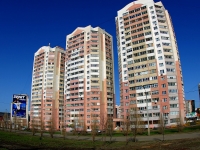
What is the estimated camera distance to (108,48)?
10756 cm

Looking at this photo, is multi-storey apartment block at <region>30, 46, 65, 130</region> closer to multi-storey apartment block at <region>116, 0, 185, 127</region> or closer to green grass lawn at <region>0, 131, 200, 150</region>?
multi-storey apartment block at <region>116, 0, 185, 127</region>

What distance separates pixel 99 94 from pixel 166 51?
36959 millimetres

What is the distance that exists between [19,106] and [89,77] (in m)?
35.7

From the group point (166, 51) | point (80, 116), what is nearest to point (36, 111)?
point (80, 116)

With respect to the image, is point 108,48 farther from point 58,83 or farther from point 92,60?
point 58,83

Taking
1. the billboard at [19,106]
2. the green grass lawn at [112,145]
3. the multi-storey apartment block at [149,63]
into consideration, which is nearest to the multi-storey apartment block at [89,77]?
the multi-storey apartment block at [149,63]

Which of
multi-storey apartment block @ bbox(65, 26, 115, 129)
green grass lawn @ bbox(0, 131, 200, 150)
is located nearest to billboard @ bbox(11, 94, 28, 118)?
multi-storey apartment block @ bbox(65, 26, 115, 129)

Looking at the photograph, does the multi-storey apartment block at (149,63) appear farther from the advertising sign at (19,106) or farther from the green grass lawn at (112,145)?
the advertising sign at (19,106)

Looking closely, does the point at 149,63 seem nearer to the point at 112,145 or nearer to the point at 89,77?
the point at 89,77

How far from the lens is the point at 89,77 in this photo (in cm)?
9669

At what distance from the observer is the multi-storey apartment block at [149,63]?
242 feet

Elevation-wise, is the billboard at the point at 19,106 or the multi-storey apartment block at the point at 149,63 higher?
the multi-storey apartment block at the point at 149,63

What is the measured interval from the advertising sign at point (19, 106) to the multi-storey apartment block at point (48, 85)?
27.9 meters

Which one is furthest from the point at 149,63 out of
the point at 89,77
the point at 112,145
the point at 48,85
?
the point at 48,85
